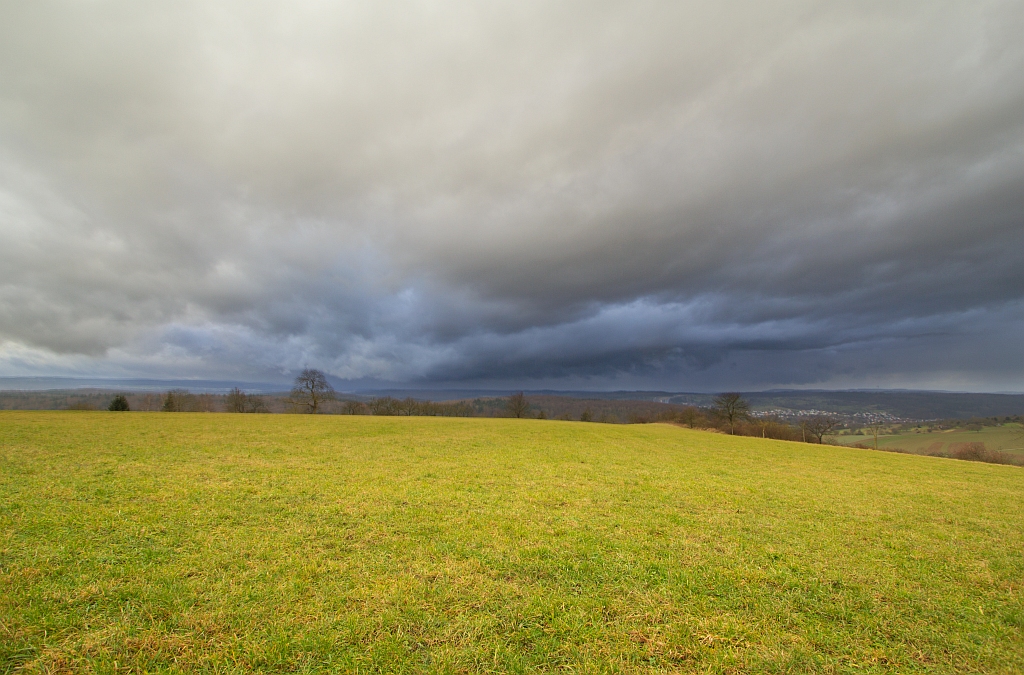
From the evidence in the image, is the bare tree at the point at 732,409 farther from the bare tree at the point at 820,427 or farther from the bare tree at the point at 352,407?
the bare tree at the point at 352,407

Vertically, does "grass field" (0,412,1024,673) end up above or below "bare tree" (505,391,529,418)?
above

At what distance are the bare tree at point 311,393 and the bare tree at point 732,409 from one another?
72043 millimetres

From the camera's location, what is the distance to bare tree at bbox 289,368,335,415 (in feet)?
238

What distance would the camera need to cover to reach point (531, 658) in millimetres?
4738

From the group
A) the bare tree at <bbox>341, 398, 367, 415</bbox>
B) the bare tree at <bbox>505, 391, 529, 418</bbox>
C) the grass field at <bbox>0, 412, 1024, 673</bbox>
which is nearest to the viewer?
the grass field at <bbox>0, 412, 1024, 673</bbox>

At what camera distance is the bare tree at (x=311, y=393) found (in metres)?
72.4

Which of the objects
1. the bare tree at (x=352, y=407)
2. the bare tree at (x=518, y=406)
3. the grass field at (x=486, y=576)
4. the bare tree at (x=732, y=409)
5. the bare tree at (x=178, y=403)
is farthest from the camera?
the bare tree at (x=352, y=407)

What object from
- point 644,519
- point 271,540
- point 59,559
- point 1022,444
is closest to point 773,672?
point 644,519

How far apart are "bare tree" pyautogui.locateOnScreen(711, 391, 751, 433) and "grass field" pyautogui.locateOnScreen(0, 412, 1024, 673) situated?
60.4 m

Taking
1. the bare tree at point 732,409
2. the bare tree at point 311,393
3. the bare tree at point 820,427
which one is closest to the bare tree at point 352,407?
the bare tree at point 311,393

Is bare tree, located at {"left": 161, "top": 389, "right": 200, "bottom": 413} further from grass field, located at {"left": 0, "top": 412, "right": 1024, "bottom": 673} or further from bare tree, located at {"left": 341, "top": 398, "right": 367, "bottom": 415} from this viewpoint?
grass field, located at {"left": 0, "top": 412, "right": 1024, "bottom": 673}

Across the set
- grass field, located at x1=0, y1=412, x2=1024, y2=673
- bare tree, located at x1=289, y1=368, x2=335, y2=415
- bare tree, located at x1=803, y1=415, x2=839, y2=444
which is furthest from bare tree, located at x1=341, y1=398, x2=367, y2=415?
bare tree, located at x1=803, y1=415, x2=839, y2=444

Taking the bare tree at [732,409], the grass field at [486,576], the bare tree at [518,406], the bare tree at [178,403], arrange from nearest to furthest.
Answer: the grass field at [486,576]
the bare tree at [178,403]
the bare tree at [732,409]
the bare tree at [518,406]

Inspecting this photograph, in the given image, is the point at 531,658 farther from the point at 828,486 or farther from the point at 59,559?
the point at 828,486
